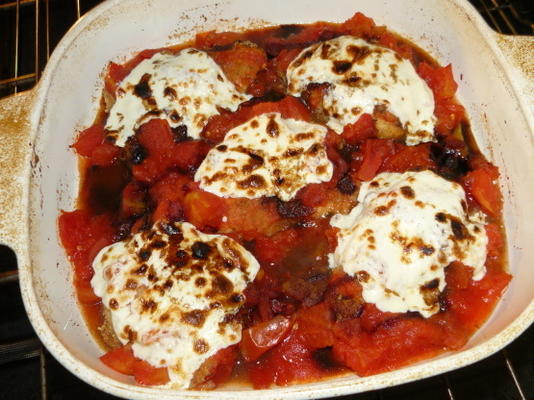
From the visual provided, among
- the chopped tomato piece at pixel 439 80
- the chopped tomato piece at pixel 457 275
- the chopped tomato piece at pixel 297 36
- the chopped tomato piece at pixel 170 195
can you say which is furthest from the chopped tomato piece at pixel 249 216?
the chopped tomato piece at pixel 439 80

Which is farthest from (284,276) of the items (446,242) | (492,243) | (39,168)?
(39,168)

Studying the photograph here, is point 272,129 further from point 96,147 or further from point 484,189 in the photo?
point 484,189

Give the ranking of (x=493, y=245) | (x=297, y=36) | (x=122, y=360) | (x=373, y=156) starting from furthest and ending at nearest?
(x=297, y=36), (x=373, y=156), (x=493, y=245), (x=122, y=360)

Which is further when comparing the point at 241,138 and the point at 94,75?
the point at 94,75

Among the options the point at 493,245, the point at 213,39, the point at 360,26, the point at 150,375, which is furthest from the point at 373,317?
the point at 213,39

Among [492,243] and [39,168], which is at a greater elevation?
[492,243]

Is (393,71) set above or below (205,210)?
above

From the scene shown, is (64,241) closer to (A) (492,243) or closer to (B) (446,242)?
(B) (446,242)
